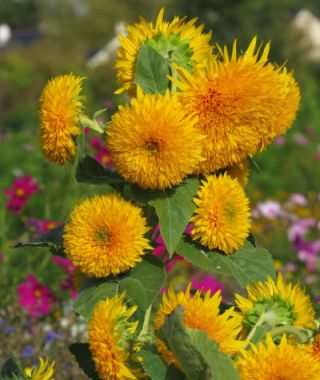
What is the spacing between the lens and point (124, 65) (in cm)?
156

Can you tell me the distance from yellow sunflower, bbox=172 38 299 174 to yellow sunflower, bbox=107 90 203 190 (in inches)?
1.2

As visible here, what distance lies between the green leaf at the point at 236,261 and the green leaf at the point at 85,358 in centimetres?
33

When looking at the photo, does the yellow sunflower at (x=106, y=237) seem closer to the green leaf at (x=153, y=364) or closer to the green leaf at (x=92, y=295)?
the green leaf at (x=92, y=295)

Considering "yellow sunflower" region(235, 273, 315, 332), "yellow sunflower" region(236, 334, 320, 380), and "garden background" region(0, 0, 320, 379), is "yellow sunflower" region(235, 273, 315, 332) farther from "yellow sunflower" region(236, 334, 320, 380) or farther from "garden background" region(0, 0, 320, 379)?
"garden background" region(0, 0, 320, 379)

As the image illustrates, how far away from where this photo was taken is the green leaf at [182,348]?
1214 mm

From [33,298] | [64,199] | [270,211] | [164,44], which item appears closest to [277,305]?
[164,44]

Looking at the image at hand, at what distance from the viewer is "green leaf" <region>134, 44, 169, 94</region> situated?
4.86 feet

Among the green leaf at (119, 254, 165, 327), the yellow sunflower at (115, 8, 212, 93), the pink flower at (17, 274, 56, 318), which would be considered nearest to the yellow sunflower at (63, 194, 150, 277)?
the green leaf at (119, 254, 165, 327)

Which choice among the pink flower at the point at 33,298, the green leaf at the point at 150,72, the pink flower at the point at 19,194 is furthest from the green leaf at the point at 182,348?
the pink flower at the point at 19,194

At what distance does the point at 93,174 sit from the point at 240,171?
0.30 meters

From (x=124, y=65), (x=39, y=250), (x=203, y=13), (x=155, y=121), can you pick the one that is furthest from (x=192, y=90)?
(x=203, y=13)

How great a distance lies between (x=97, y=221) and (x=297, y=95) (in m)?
0.46

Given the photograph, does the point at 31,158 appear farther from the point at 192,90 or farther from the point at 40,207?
the point at 192,90

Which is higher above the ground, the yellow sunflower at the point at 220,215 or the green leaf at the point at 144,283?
the yellow sunflower at the point at 220,215
